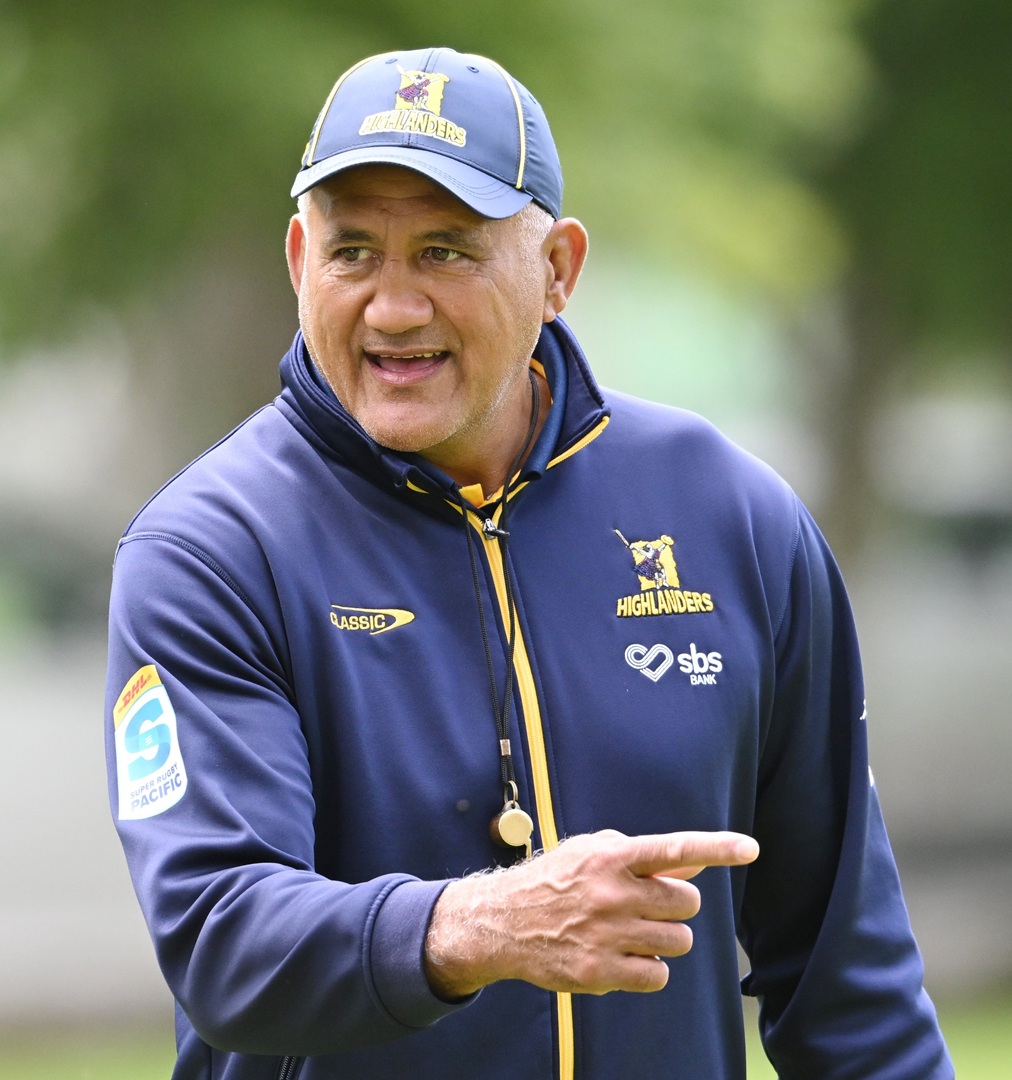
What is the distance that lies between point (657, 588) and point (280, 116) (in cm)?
294

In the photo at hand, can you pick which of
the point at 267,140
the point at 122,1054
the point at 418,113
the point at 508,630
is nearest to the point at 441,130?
the point at 418,113

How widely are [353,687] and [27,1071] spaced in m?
5.37

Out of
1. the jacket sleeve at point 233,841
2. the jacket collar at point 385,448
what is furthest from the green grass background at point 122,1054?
the jacket sleeve at point 233,841

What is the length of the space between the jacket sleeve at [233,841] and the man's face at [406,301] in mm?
385

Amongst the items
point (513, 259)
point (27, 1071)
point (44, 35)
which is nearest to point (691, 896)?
point (513, 259)

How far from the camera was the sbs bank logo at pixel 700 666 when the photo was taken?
2.66 meters

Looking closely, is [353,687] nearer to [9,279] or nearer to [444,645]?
[444,645]

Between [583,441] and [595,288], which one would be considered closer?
[583,441]

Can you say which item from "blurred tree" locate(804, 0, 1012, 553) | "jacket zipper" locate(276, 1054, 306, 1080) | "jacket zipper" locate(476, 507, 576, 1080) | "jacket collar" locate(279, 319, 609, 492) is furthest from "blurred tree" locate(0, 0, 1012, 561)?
"jacket zipper" locate(276, 1054, 306, 1080)

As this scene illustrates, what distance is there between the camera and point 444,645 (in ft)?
8.41

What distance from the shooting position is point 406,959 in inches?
80.2

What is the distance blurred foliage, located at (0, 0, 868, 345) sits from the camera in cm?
520

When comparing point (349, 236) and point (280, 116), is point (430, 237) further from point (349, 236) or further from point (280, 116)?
point (280, 116)

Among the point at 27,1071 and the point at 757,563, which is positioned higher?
the point at 757,563
